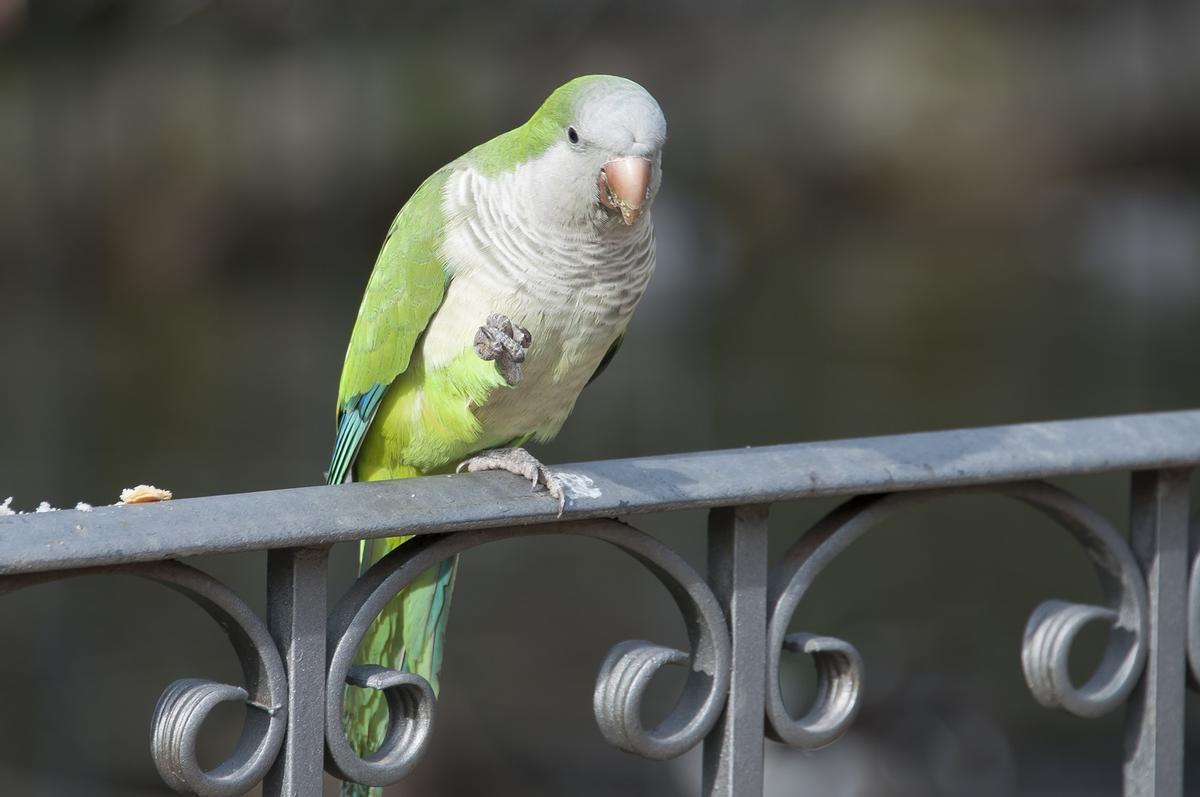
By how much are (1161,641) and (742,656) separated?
17.0 inches

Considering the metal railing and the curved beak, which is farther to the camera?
the curved beak

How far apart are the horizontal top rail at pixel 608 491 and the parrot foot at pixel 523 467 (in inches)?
0.5

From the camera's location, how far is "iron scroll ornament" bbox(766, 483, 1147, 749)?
114 centimetres

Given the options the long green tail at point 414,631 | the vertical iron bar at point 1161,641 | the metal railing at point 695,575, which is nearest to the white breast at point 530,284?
the long green tail at point 414,631

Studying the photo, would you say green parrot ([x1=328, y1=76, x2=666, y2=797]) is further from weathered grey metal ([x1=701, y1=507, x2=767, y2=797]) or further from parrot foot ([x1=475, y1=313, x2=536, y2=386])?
weathered grey metal ([x1=701, y1=507, x2=767, y2=797])

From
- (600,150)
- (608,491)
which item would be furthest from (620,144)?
(608,491)

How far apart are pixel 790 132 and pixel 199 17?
463cm

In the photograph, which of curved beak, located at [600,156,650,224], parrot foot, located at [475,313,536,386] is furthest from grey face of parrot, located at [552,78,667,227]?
parrot foot, located at [475,313,536,386]

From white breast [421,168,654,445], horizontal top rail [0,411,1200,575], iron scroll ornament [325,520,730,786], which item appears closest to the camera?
horizontal top rail [0,411,1200,575]

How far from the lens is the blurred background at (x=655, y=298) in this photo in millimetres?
3791

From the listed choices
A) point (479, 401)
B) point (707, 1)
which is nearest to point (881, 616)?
point (707, 1)

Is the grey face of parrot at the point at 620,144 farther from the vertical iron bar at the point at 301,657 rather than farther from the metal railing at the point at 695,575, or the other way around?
the vertical iron bar at the point at 301,657

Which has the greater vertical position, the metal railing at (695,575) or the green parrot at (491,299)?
the green parrot at (491,299)

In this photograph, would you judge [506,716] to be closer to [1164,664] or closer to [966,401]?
[1164,664]
